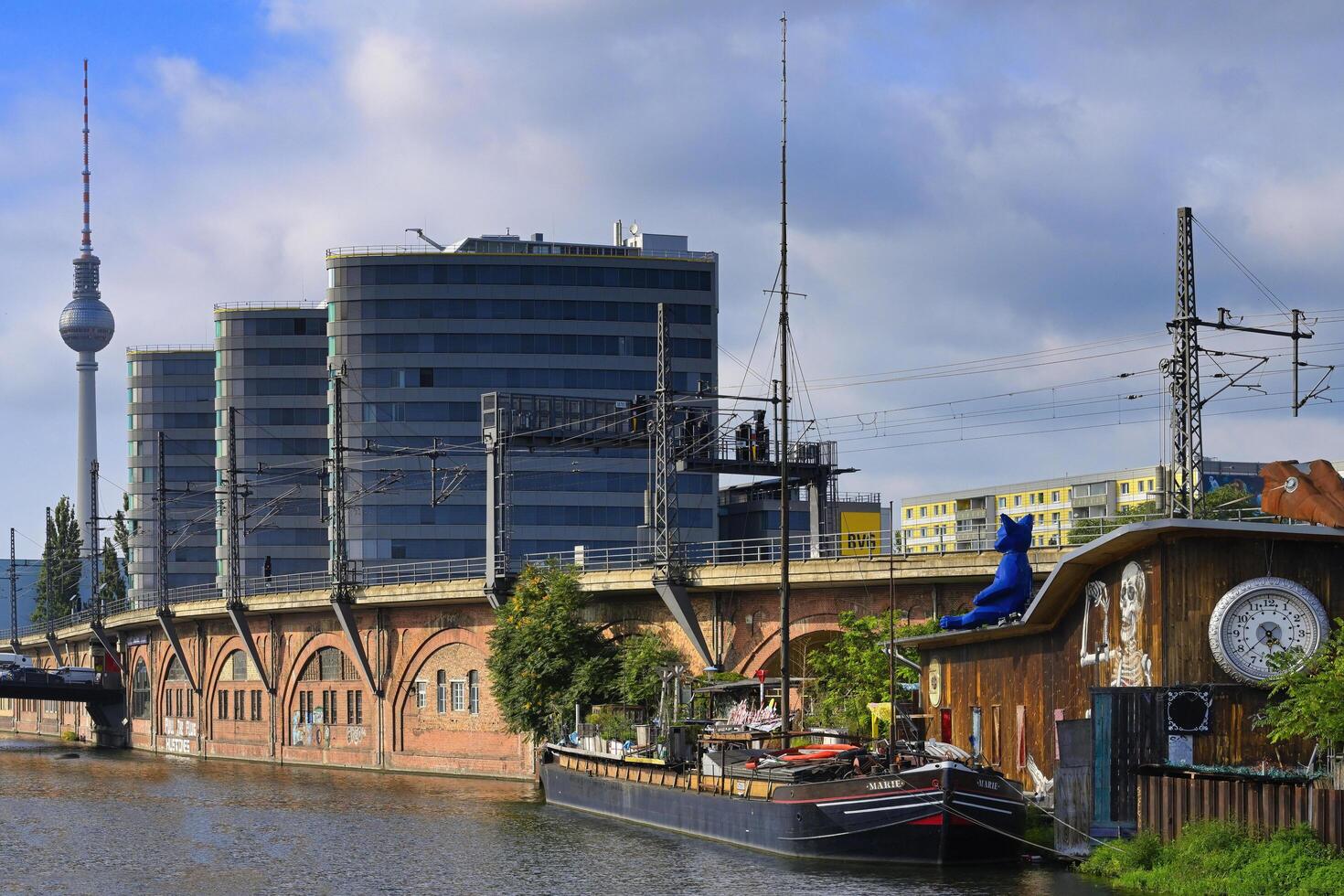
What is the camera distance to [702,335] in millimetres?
128625

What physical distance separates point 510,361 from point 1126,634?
94895mm

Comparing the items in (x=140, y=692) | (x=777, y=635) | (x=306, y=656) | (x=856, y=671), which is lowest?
(x=140, y=692)

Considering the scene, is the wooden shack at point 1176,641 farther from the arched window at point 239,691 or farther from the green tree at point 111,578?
the green tree at point 111,578

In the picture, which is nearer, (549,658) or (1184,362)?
(1184,362)

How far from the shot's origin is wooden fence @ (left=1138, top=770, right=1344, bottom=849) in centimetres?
3042

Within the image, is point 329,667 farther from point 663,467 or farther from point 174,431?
point 174,431

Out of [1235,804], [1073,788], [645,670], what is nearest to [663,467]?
[645,670]

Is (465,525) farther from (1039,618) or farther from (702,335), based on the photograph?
(1039,618)

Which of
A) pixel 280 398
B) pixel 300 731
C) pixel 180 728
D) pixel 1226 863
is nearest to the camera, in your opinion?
pixel 1226 863

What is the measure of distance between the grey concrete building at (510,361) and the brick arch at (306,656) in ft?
134

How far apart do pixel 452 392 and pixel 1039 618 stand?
9358 centimetres

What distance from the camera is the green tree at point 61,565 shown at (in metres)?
157

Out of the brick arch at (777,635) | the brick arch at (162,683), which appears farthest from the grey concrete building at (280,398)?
the brick arch at (777,635)

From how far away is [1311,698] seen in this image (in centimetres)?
3250
